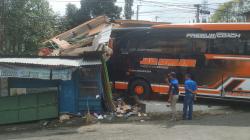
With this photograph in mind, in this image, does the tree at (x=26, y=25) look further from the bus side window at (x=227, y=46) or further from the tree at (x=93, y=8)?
the bus side window at (x=227, y=46)

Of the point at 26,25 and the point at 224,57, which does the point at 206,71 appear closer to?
the point at 224,57

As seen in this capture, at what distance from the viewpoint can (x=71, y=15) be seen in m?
43.5

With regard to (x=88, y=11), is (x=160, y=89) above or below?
below

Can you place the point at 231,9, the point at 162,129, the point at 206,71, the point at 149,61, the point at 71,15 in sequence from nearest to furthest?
the point at 162,129 → the point at 206,71 → the point at 149,61 → the point at 71,15 → the point at 231,9

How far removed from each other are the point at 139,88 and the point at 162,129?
5328 millimetres

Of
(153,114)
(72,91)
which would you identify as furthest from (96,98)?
(153,114)

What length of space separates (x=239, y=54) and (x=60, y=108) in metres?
6.88

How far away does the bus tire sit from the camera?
19016mm

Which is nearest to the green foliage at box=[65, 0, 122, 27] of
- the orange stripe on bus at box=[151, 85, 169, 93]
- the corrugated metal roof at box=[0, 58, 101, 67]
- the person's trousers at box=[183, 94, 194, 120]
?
the orange stripe on bus at box=[151, 85, 169, 93]

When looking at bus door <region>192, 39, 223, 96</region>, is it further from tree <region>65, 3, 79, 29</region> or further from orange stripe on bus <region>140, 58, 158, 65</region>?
tree <region>65, 3, 79, 29</region>

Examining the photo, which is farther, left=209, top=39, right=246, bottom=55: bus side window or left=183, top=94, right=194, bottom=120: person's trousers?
left=209, top=39, right=246, bottom=55: bus side window

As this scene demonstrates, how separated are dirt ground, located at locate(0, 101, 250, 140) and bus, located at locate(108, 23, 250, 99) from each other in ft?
4.20

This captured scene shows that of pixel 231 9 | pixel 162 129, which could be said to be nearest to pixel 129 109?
pixel 162 129

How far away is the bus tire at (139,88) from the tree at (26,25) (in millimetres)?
9956
